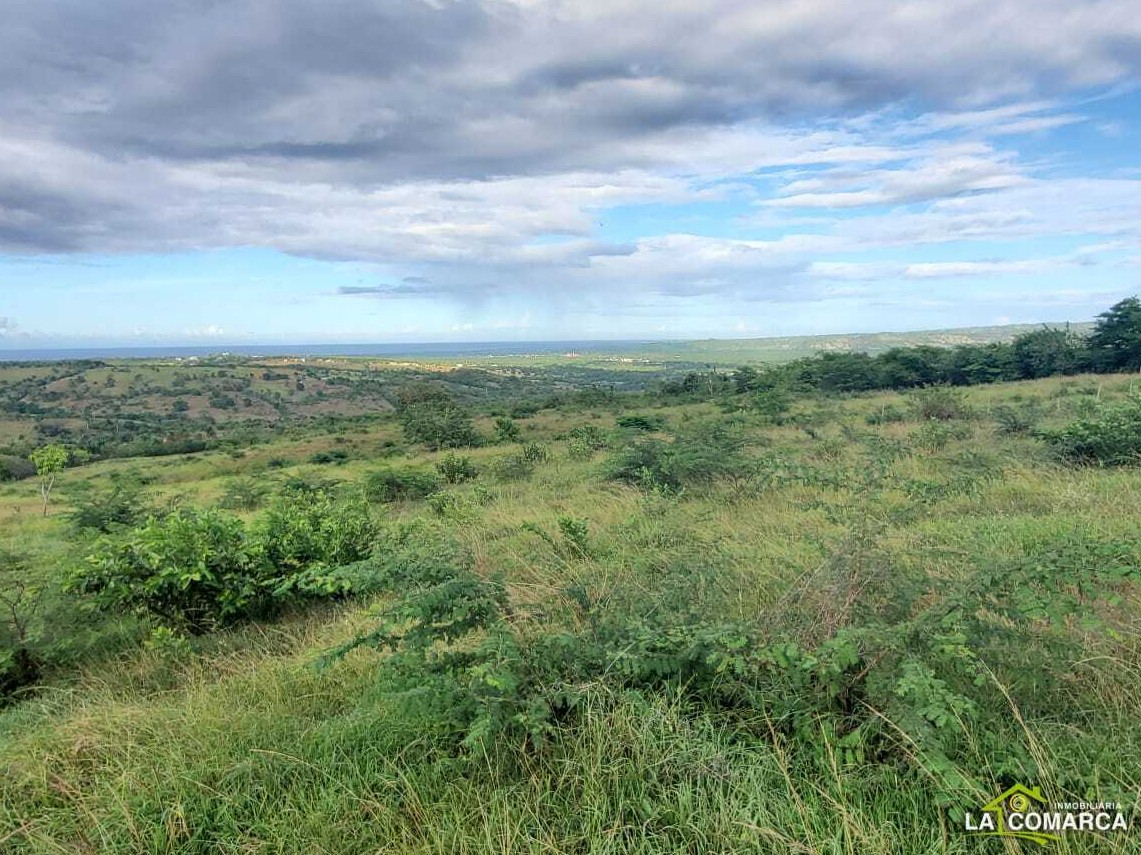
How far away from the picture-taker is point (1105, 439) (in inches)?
322

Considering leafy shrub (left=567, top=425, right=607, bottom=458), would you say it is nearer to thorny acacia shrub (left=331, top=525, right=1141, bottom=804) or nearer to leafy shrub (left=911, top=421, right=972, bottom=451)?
leafy shrub (left=911, top=421, right=972, bottom=451)

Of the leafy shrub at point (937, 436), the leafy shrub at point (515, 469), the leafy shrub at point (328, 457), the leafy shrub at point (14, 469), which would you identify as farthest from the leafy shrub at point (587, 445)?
the leafy shrub at point (14, 469)

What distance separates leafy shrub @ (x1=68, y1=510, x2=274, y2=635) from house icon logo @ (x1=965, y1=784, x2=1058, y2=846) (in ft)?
14.9

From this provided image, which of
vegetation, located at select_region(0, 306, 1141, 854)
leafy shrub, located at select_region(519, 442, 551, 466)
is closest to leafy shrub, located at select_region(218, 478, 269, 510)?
leafy shrub, located at select_region(519, 442, 551, 466)

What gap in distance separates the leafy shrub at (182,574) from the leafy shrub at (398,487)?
9069 mm

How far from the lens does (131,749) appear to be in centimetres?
306

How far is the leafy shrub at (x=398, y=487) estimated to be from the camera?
14805 millimetres

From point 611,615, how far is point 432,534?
140 inches

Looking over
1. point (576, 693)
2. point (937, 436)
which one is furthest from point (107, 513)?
point (937, 436)

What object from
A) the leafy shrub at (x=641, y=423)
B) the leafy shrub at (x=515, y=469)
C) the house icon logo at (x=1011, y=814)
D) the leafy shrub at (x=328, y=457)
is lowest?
the leafy shrub at (x=328, y=457)

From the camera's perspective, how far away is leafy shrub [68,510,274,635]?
496cm

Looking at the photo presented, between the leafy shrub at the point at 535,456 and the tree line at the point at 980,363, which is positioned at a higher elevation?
the tree line at the point at 980,363

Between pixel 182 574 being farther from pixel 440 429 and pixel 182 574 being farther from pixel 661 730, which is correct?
pixel 440 429

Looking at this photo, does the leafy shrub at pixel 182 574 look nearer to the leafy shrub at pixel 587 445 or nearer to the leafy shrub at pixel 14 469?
the leafy shrub at pixel 587 445
